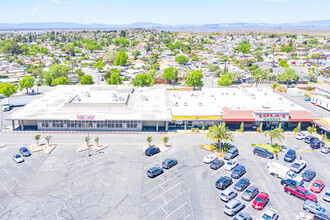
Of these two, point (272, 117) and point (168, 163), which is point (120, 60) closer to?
point (272, 117)

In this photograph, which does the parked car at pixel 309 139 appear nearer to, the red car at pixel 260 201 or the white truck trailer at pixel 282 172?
the white truck trailer at pixel 282 172

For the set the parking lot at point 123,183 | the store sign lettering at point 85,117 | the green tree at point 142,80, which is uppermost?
the green tree at point 142,80

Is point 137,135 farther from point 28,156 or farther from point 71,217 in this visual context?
point 71,217

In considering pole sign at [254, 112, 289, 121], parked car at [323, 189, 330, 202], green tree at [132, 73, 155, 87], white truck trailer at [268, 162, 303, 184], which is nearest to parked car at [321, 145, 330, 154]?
pole sign at [254, 112, 289, 121]

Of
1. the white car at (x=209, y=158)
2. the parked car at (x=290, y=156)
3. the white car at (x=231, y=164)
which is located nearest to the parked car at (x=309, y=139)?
the parked car at (x=290, y=156)

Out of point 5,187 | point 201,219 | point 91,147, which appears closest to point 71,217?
point 5,187

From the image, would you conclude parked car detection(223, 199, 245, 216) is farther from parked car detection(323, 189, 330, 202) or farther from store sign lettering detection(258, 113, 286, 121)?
store sign lettering detection(258, 113, 286, 121)
